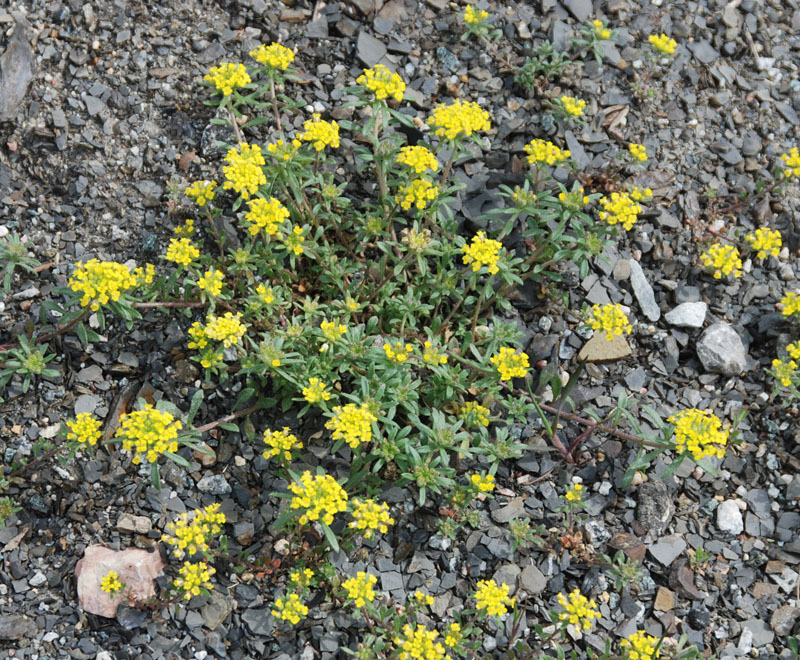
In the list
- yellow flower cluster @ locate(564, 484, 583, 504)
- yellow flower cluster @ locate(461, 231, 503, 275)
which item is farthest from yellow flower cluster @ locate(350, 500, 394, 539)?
yellow flower cluster @ locate(461, 231, 503, 275)

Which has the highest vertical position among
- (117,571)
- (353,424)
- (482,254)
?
(482,254)

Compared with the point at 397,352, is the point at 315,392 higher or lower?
lower

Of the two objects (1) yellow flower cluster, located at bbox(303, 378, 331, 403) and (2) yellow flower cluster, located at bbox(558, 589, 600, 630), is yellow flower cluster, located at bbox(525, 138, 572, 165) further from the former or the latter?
(2) yellow flower cluster, located at bbox(558, 589, 600, 630)

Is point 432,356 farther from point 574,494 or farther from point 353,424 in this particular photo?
point 574,494

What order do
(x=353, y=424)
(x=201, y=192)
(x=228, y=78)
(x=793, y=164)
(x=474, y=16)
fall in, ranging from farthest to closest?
(x=474, y=16) → (x=793, y=164) → (x=201, y=192) → (x=228, y=78) → (x=353, y=424)

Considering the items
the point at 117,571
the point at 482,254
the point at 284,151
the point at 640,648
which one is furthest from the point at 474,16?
the point at 117,571

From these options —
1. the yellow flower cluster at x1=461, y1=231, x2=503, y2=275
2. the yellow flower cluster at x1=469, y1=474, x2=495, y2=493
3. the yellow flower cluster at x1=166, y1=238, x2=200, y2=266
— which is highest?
the yellow flower cluster at x1=461, y1=231, x2=503, y2=275

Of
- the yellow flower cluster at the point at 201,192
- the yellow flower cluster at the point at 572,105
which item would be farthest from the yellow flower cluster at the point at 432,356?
the yellow flower cluster at the point at 572,105
